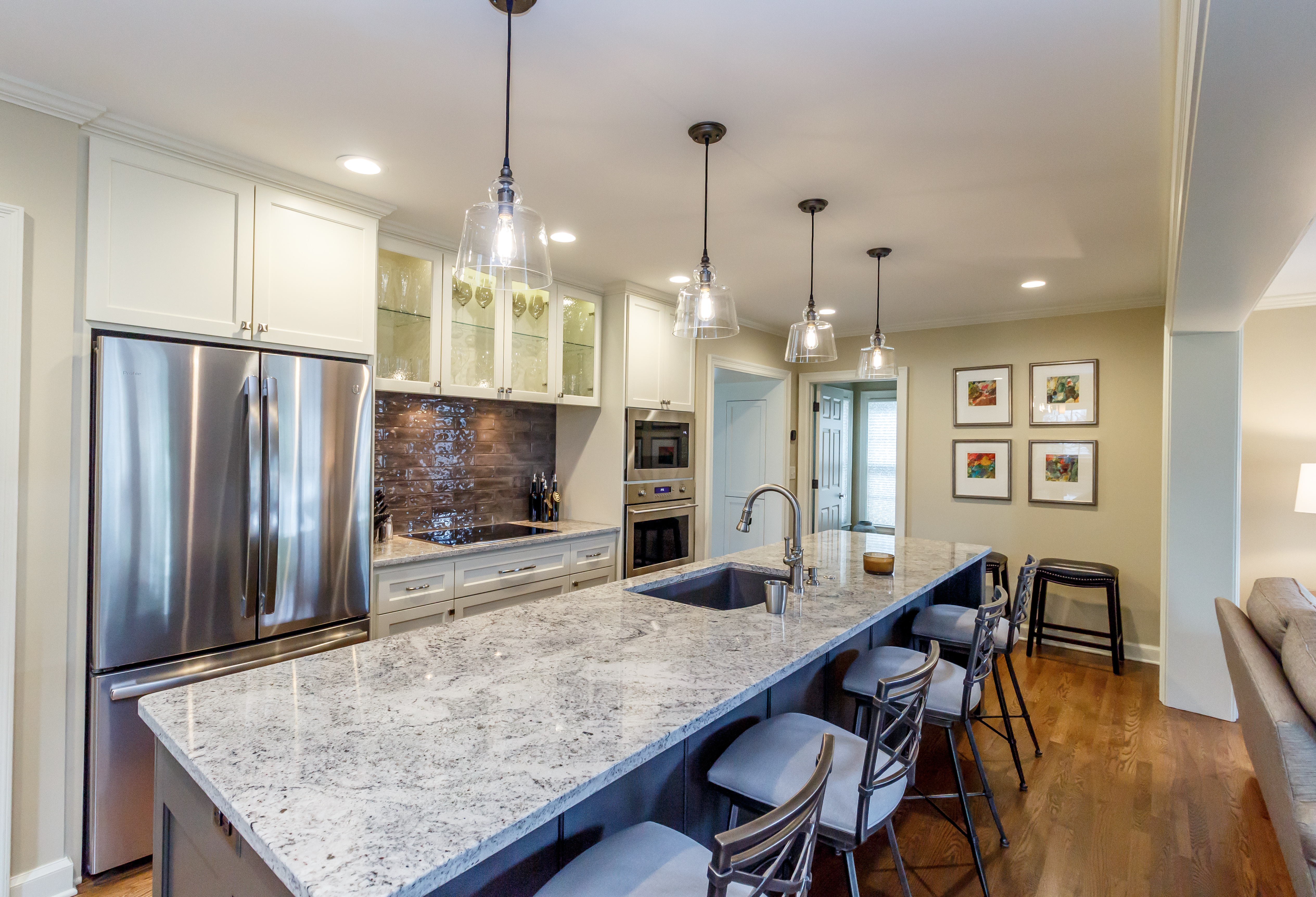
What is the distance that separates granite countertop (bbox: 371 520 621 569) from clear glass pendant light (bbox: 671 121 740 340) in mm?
1537

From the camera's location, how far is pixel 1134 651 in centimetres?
421

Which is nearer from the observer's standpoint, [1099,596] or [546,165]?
[546,165]

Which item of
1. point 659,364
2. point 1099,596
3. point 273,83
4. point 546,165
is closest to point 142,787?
point 273,83

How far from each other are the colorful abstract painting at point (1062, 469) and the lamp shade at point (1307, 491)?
108cm

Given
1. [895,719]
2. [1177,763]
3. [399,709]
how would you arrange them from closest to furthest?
[399,709] < [895,719] < [1177,763]

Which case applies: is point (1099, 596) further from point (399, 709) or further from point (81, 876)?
point (81, 876)

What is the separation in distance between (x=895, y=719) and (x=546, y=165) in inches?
81.3

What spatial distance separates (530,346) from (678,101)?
196 centimetres

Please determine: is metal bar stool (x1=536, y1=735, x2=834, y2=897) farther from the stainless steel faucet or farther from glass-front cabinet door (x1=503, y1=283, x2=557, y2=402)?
glass-front cabinet door (x1=503, y1=283, x2=557, y2=402)

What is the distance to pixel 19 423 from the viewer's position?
1880 mm

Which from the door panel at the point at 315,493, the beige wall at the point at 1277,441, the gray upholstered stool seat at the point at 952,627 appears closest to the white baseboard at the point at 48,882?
the door panel at the point at 315,493

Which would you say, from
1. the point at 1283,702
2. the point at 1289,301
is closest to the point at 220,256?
the point at 1283,702

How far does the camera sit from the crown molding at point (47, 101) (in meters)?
1.83

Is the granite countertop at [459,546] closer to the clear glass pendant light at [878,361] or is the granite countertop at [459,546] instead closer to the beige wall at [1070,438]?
the clear glass pendant light at [878,361]
